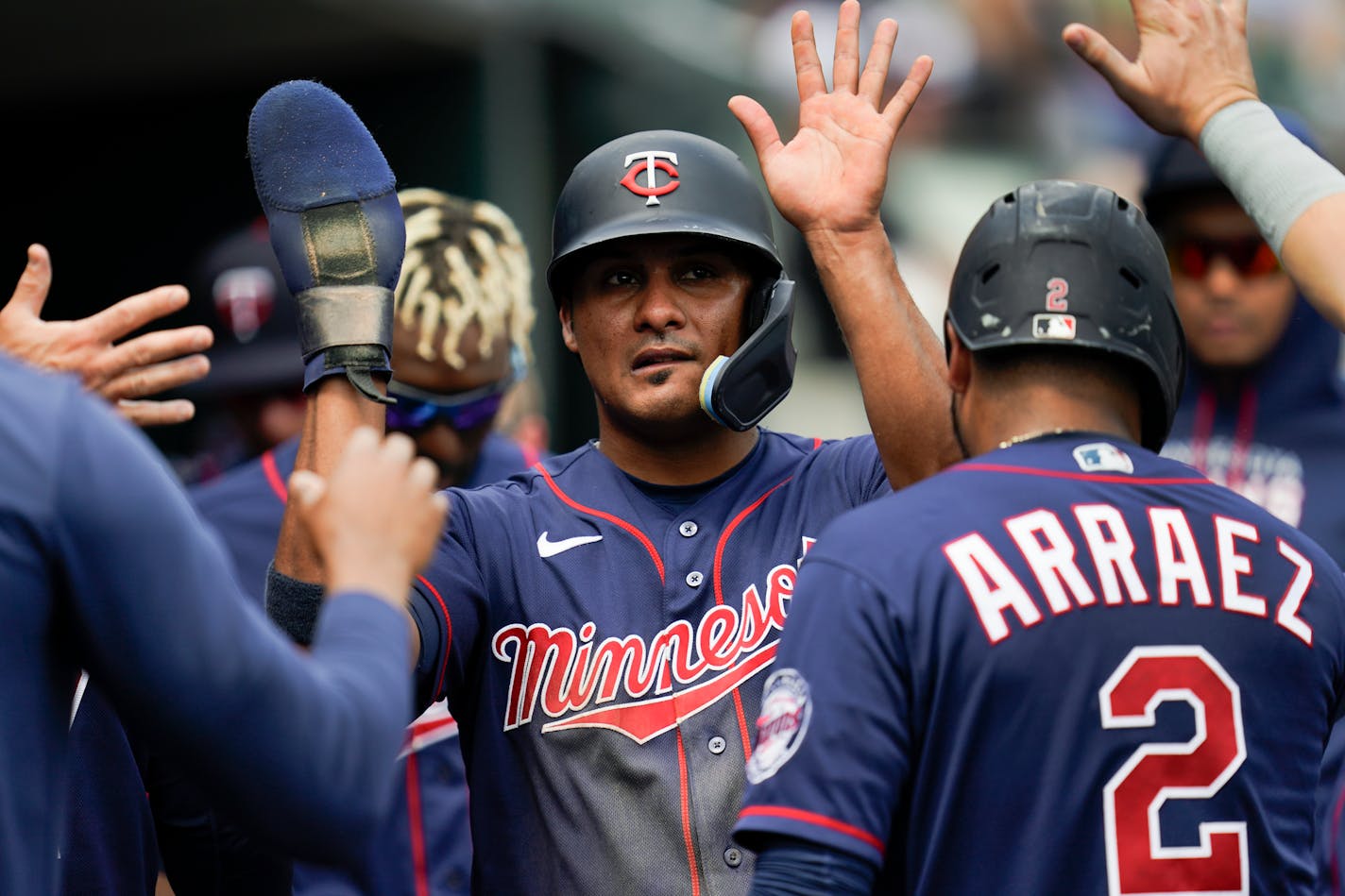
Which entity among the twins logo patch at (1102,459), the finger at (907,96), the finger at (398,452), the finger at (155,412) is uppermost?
the finger at (907,96)

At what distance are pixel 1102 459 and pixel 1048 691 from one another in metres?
0.37

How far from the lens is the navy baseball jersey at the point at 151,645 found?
71.5 inches

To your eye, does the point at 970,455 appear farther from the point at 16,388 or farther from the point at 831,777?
the point at 16,388

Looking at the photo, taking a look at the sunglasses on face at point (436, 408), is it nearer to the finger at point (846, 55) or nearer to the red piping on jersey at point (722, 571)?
the red piping on jersey at point (722, 571)

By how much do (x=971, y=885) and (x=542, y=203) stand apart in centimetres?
750

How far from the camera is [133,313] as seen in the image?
293 cm

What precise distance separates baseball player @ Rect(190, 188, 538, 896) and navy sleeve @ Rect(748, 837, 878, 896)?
5.83ft

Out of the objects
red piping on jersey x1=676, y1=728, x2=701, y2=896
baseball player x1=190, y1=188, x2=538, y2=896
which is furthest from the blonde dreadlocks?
red piping on jersey x1=676, y1=728, x2=701, y2=896

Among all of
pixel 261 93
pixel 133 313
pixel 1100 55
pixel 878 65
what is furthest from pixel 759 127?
pixel 261 93

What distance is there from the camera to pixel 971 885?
7.45 feet

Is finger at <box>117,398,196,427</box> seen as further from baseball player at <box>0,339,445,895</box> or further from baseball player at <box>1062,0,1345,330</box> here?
baseball player at <box>1062,0,1345,330</box>

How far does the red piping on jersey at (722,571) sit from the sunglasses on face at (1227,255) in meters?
1.90

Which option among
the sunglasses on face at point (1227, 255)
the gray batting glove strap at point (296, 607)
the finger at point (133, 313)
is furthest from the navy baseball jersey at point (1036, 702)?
the sunglasses on face at point (1227, 255)

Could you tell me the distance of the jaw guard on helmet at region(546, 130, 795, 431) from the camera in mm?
3102
